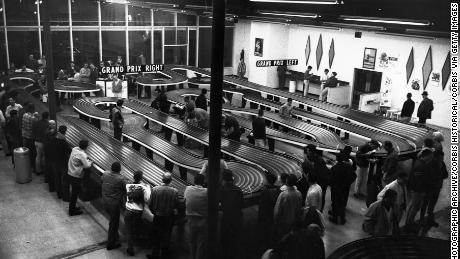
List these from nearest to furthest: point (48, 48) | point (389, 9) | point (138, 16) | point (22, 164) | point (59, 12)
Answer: point (389, 9), point (22, 164), point (48, 48), point (59, 12), point (138, 16)

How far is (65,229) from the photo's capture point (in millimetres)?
7727

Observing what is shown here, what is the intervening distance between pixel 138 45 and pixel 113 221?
17122 mm

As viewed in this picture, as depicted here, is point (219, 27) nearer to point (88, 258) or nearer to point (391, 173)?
point (88, 258)

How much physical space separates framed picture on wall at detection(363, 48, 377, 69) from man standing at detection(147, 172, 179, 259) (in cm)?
1364

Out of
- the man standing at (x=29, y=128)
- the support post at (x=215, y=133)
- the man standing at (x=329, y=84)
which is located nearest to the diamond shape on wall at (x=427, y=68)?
the man standing at (x=329, y=84)

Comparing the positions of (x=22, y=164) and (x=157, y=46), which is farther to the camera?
(x=157, y=46)

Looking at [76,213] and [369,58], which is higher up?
[369,58]

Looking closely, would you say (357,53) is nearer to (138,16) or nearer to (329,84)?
(329,84)

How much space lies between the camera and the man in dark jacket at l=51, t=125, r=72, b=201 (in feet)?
27.7

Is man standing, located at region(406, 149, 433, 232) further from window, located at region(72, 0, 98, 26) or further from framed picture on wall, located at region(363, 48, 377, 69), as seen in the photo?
window, located at region(72, 0, 98, 26)

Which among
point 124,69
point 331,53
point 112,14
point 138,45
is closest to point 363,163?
point 124,69

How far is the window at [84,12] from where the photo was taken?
808 inches

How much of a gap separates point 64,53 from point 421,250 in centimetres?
1882

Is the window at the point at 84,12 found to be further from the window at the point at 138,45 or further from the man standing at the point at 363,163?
the man standing at the point at 363,163
